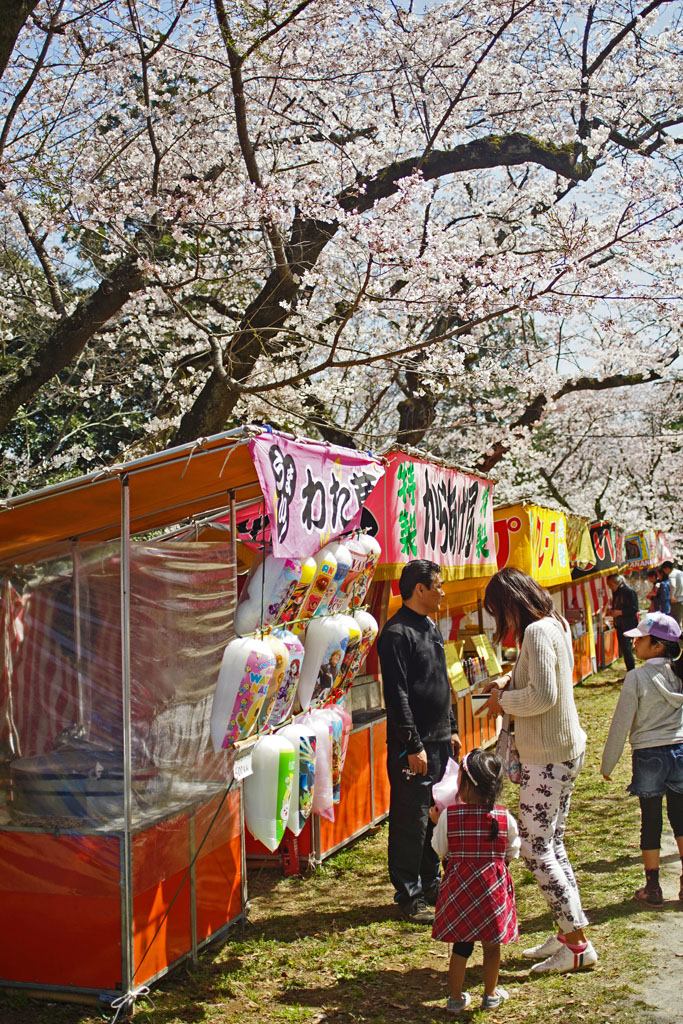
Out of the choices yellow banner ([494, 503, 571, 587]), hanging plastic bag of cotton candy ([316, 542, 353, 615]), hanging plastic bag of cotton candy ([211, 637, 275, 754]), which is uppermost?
yellow banner ([494, 503, 571, 587])

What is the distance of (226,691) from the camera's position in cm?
446

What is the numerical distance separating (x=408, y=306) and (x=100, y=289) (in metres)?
4.50

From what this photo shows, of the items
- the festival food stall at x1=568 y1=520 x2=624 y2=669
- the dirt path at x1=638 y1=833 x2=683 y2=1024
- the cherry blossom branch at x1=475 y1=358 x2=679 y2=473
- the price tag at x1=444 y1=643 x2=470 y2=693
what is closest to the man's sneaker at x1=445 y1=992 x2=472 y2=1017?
the dirt path at x1=638 y1=833 x2=683 y2=1024

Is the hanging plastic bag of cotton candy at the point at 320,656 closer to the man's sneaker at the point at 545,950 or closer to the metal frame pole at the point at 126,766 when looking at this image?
the metal frame pole at the point at 126,766

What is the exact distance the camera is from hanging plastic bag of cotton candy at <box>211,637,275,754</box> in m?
4.43

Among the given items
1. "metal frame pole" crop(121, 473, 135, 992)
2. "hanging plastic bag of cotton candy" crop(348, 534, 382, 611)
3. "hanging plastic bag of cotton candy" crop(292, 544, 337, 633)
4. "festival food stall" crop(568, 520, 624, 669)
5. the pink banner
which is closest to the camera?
"metal frame pole" crop(121, 473, 135, 992)

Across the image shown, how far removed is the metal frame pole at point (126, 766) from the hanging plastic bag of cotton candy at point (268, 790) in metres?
0.70

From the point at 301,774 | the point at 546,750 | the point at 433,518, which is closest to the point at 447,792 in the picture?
the point at 546,750

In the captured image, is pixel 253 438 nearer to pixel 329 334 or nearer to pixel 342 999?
pixel 342 999

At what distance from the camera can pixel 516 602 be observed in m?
4.72

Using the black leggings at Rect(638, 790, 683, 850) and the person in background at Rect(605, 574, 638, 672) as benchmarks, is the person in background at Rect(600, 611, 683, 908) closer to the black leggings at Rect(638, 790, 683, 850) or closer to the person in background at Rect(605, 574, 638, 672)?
the black leggings at Rect(638, 790, 683, 850)

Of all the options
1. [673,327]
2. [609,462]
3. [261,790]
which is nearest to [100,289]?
[261,790]

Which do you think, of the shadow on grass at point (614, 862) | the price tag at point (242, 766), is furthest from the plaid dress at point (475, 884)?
the shadow on grass at point (614, 862)

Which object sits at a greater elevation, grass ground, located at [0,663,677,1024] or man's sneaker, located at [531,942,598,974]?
man's sneaker, located at [531,942,598,974]
